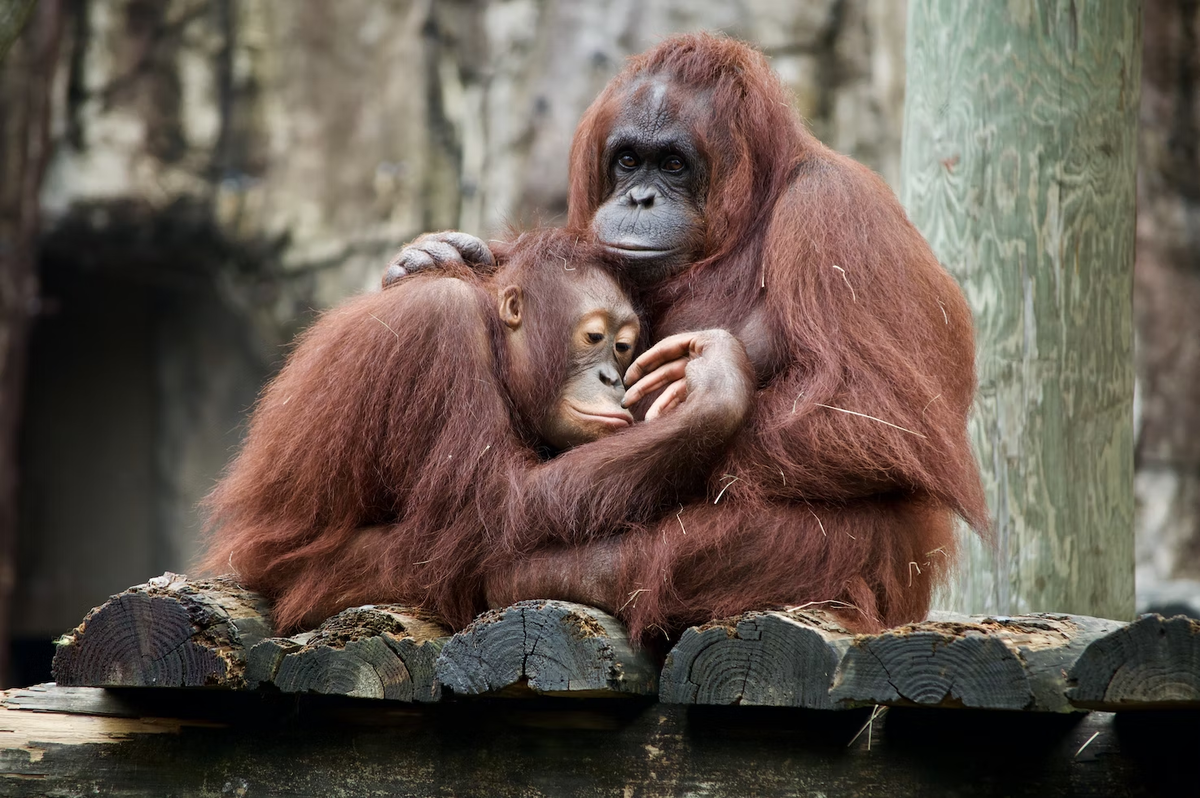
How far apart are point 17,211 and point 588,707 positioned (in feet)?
17.6

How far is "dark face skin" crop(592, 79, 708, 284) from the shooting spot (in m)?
2.72

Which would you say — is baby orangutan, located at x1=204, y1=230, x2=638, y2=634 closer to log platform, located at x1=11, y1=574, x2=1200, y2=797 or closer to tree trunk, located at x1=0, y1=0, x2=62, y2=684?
log platform, located at x1=11, y1=574, x2=1200, y2=797

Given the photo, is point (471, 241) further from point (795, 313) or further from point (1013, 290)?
point (1013, 290)

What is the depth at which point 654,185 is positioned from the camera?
9.09ft

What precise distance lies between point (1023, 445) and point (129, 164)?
5349 millimetres

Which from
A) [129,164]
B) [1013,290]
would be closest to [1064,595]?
[1013,290]

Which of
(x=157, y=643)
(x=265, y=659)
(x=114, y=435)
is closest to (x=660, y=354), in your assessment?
(x=265, y=659)

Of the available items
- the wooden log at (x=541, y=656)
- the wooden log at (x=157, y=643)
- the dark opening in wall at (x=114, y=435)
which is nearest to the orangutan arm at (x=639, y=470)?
the wooden log at (x=541, y=656)

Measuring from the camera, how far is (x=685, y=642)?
6.82ft

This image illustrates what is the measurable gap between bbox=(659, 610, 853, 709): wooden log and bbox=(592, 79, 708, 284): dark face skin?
2.90 feet

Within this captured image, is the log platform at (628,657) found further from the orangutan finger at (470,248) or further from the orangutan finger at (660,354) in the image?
the orangutan finger at (470,248)

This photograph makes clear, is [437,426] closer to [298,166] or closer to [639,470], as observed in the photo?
[639,470]

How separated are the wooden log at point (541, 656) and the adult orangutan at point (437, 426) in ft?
0.74

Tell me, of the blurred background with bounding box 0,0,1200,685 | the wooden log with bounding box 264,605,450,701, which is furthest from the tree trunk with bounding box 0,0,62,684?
the wooden log with bounding box 264,605,450,701
